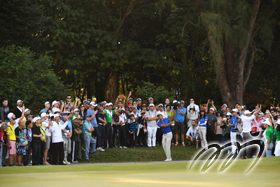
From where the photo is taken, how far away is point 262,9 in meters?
34.8

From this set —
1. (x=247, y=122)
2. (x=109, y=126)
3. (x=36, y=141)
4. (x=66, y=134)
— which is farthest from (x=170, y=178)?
(x=109, y=126)

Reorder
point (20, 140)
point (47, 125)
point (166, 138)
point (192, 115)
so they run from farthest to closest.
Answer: point (192, 115) < point (166, 138) < point (47, 125) < point (20, 140)

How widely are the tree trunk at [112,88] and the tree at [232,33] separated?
8748 mm

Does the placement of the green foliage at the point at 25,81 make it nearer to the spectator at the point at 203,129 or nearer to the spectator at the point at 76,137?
the spectator at the point at 76,137

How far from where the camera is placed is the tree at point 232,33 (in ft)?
102

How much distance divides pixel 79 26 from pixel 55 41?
206 cm

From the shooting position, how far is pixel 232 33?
31188mm

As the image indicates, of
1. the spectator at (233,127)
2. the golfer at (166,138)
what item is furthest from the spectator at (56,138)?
the spectator at (233,127)

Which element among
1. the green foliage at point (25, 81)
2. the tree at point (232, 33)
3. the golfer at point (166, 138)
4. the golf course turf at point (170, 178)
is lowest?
the golf course turf at point (170, 178)

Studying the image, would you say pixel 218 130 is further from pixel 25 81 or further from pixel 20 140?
pixel 20 140

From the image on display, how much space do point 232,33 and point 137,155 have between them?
9626 millimetres

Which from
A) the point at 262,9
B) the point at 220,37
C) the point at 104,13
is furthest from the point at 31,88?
the point at 262,9

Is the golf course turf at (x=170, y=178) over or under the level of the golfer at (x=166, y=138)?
under

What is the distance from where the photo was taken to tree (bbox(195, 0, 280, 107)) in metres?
31.0
